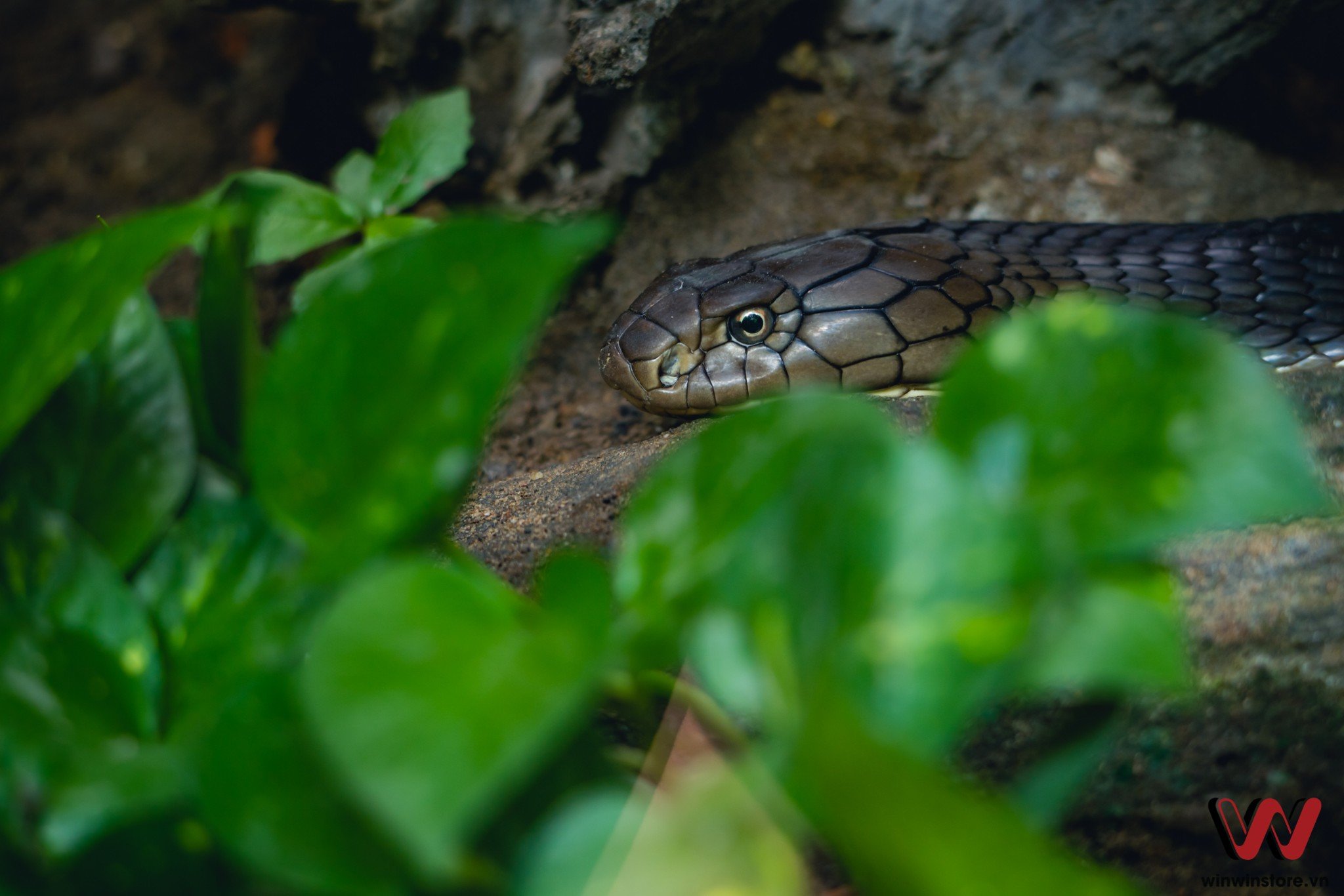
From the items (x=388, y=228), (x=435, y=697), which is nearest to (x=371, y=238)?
(x=388, y=228)

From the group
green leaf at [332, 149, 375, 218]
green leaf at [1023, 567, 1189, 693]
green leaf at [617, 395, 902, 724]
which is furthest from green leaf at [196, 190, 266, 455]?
green leaf at [332, 149, 375, 218]

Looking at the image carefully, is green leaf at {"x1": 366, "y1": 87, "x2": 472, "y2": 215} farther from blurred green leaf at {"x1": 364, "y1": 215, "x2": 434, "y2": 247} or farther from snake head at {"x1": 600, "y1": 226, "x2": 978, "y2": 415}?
snake head at {"x1": 600, "y1": 226, "x2": 978, "y2": 415}

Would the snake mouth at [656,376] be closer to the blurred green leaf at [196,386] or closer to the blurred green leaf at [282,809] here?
the blurred green leaf at [196,386]

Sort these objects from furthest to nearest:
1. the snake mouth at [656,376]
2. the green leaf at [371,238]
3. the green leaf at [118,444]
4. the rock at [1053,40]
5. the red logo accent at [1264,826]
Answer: the rock at [1053,40], the snake mouth at [656,376], the green leaf at [371,238], the red logo accent at [1264,826], the green leaf at [118,444]

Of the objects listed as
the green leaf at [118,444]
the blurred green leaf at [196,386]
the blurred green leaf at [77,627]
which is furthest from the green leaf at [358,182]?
the blurred green leaf at [77,627]

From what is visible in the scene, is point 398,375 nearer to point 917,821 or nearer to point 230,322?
point 230,322

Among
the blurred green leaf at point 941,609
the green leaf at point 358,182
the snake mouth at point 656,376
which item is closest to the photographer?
the blurred green leaf at point 941,609

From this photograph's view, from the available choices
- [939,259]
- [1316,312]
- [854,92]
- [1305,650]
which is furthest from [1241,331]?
[1305,650]
